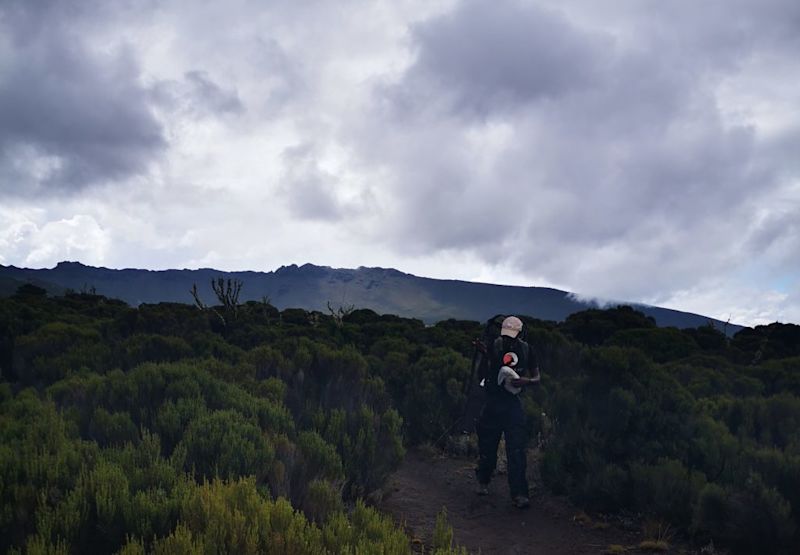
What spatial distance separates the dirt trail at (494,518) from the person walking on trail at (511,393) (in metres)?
0.39

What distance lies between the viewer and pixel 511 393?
8070mm

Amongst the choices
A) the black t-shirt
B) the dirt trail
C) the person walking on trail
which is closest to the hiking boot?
the person walking on trail

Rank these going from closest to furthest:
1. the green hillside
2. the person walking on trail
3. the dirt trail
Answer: the green hillside, the dirt trail, the person walking on trail

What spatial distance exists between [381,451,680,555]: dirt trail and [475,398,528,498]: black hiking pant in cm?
45

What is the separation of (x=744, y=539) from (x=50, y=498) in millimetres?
6442

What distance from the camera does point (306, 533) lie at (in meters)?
3.68

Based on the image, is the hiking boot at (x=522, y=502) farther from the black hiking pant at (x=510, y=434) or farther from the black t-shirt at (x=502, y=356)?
the black t-shirt at (x=502, y=356)

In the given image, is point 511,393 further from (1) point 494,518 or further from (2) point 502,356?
(1) point 494,518

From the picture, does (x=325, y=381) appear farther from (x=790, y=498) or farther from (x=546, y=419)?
(x=790, y=498)

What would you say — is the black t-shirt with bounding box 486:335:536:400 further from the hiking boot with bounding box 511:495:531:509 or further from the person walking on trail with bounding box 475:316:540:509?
the hiking boot with bounding box 511:495:531:509

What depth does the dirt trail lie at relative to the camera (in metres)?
6.93

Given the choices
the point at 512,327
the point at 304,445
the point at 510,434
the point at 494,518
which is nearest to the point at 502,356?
the point at 512,327

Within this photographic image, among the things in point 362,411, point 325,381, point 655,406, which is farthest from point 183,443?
point 655,406

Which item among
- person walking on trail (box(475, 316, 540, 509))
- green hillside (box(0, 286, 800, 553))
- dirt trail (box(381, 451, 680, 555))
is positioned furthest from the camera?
person walking on trail (box(475, 316, 540, 509))
